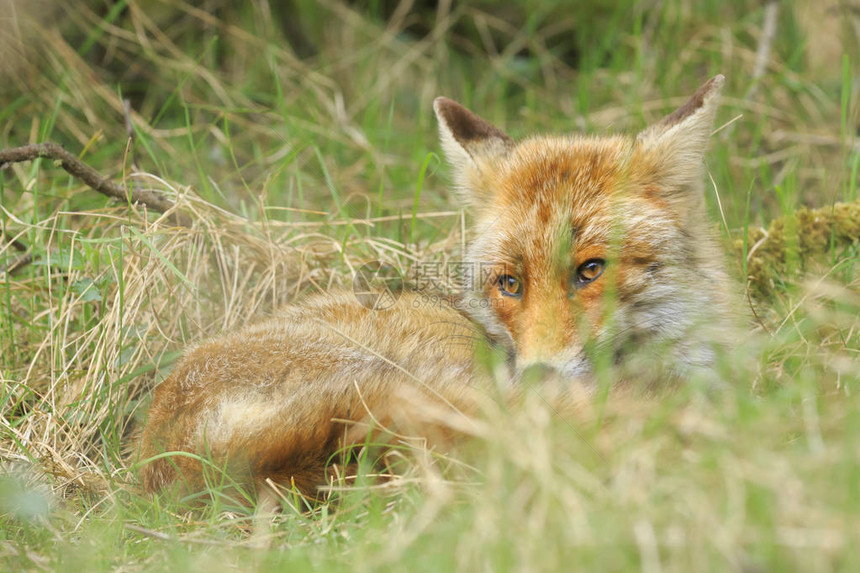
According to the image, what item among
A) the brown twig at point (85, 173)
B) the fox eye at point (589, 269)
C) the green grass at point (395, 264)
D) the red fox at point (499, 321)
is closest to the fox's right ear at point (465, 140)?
the red fox at point (499, 321)

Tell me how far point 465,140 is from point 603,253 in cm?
110

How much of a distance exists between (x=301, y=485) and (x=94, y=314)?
1.84 metres

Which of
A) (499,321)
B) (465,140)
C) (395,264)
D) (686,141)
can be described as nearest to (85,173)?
(395,264)

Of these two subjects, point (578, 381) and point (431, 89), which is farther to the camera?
point (431, 89)

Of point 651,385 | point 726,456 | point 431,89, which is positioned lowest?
point 651,385

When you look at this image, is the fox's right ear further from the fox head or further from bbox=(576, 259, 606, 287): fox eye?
bbox=(576, 259, 606, 287): fox eye

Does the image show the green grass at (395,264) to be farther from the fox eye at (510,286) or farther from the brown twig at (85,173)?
the fox eye at (510,286)

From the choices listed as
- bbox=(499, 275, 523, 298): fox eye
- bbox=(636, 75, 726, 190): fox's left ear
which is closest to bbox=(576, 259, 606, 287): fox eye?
bbox=(499, 275, 523, 298): fox eye

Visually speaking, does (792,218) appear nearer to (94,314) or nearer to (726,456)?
(726,456)

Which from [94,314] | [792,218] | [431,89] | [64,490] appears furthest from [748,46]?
[64,490]

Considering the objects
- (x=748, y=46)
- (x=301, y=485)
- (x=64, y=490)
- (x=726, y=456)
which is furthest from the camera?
(x=748, y=46)

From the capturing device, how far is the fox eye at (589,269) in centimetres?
300

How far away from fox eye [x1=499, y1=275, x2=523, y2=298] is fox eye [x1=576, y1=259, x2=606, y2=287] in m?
0.27

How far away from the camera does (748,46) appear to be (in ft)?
21.4
